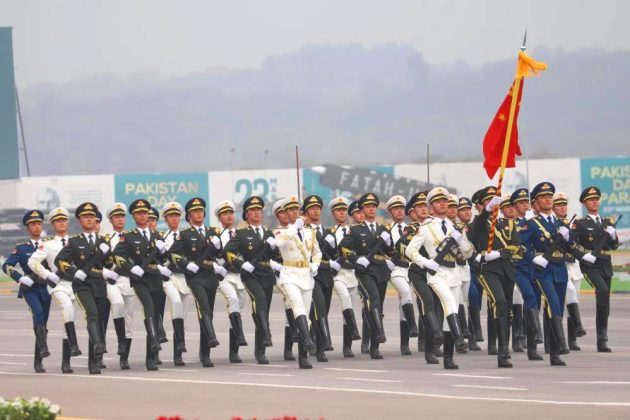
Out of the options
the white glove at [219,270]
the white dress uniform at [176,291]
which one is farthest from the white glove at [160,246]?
the white glove at [219,270]

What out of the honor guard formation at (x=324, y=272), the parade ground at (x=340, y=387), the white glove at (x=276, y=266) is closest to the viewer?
the parade ground at (x=340, y=387)

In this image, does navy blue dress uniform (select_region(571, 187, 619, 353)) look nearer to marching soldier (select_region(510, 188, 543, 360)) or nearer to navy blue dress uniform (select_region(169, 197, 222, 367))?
marching soldier (select_region(510, 188, 543, 360))

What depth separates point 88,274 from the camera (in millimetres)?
17984

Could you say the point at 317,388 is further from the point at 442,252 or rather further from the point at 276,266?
the point at 276,266

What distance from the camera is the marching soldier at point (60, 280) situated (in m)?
18.0

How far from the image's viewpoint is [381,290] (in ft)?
65.0

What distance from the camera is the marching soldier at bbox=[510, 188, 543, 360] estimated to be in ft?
57.7

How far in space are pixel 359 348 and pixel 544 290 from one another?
12.4 ft

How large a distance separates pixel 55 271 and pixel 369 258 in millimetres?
3810

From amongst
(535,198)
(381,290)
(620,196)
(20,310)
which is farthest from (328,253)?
(620,196)

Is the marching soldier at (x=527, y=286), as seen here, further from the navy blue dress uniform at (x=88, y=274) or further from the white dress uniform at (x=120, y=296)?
the navy blue dress uniform at (x=88, y=274)

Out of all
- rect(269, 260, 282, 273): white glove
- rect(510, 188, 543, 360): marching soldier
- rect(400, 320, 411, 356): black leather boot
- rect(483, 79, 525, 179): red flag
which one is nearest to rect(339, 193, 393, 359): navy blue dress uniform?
rect(400, 320, 411, 356): black leather boot

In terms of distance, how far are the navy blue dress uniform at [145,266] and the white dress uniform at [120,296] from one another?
9 centimetres

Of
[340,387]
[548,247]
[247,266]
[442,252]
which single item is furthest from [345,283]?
[340,387]
